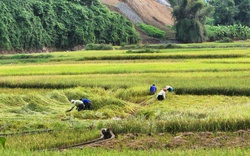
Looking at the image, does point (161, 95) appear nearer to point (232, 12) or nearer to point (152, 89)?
point (152, 89)

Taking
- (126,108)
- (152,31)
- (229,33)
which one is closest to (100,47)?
(152,31)

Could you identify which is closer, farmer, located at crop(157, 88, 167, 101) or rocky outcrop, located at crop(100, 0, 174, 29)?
farmer, located at crop(157, 88, 167, 101)

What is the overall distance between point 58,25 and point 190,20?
1357cm

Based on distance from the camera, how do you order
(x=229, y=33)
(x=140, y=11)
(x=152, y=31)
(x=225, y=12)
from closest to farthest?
(x=229, y=33), (x=152, y=31), (x=225, y=12), (x=140, y=11)

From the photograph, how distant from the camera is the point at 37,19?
42125 millimetres

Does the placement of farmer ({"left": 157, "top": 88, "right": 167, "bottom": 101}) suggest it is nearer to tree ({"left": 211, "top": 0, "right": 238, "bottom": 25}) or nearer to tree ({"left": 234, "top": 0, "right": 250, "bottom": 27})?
tree ({"left": 211, "top": 0, "right": 238, "bottom": 25})

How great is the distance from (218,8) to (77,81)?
4498 centimetres

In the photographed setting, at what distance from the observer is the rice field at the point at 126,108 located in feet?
19.7

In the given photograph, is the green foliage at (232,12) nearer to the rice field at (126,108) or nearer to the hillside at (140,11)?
the hillside at (140,11)

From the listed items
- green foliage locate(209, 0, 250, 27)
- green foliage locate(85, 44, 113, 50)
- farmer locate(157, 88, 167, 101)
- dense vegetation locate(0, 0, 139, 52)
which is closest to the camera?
farmer locate(157, 88, 167, 101)

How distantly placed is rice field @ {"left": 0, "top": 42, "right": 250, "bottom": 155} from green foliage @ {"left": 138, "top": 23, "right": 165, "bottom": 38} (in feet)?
103

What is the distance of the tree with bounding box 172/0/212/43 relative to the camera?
45188 millimetres

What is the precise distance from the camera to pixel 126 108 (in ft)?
32.6

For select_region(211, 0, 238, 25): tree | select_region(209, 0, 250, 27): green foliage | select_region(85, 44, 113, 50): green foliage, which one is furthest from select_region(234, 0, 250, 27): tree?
select_region(85, 44, 113, 50): green foliage
